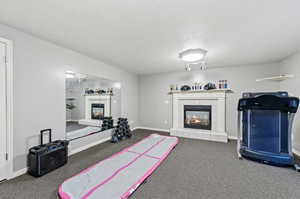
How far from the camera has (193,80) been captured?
4.69 meters

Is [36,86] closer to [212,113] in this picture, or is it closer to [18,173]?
[18,173]

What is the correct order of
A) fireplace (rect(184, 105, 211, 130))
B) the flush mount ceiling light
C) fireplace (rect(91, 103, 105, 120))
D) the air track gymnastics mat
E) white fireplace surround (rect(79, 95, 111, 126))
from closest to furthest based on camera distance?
the air track gymnastics mat → the flush mount ceiling light → white fireplace surround (rect(79, 95, 111, 126)) → fireplace (rect(91, 103, 105, 120)) → fireplace (rect(184, 105, 211, 130))

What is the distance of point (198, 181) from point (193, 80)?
3568 mm

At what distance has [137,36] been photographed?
7.23ft

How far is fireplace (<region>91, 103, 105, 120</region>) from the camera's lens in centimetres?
363

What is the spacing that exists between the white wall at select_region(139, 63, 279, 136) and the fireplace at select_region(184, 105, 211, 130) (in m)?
0.64

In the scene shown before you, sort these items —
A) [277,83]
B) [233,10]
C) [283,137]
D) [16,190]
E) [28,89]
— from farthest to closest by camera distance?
1. [277,83]
2. [283,137]
3. [28,89]
4. [16,190]
5. [233,10]

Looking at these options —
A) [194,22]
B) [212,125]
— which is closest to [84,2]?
[194,22]

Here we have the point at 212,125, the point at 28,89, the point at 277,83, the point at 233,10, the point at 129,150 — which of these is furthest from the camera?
the point at 212,125

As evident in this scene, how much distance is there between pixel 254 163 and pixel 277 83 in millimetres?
2831

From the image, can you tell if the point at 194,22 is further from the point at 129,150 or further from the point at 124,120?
the point at 124,120

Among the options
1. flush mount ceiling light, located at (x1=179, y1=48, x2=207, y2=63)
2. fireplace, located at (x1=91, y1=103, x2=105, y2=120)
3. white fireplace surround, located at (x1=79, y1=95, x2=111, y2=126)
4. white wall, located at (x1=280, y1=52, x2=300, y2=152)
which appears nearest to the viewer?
flush mount ceiling light, located at (x1=179, y1=48, x2=207, y2=63)

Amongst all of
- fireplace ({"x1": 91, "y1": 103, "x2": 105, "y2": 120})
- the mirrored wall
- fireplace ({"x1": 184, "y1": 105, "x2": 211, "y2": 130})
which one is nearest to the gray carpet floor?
the mirrored wall

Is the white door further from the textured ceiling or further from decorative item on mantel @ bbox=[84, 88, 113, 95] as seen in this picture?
decorative item on mantel @ bbox=[84, 88, 113, 95]
